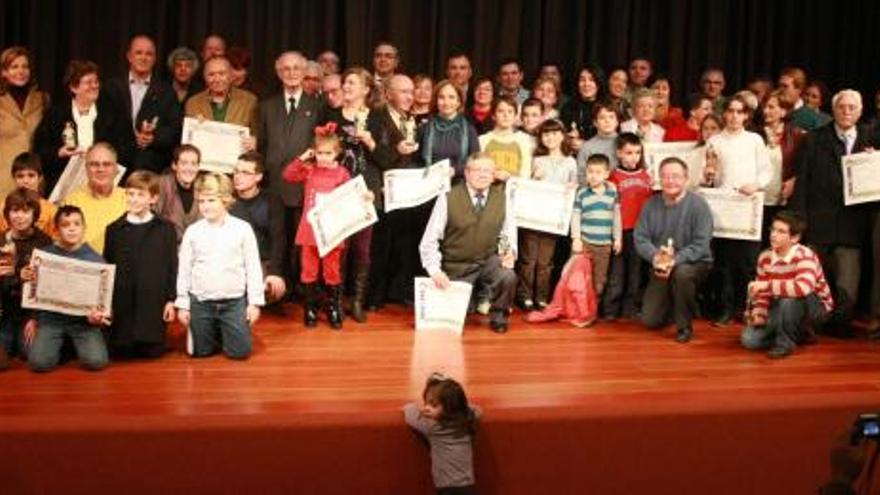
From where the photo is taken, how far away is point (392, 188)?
20.8 feet

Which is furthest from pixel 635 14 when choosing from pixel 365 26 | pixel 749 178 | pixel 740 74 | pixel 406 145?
pixel 406 145

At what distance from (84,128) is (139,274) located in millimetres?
1184

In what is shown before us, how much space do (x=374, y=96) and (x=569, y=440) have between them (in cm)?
276

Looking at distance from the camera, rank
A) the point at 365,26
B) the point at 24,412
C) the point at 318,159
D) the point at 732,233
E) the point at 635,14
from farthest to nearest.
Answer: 1. the point at 635,14
2. the point at 365,26
3. the point at 732,233
4. the point at 318,159
5. the point at 24,412

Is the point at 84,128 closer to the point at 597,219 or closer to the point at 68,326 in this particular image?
the point at 68,326

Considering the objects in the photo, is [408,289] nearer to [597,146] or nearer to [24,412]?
[597,146]

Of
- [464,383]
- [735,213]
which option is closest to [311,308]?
[464,383]

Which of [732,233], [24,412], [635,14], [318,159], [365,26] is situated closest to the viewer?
[24,412]

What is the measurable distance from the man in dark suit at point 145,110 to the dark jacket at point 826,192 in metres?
3.69

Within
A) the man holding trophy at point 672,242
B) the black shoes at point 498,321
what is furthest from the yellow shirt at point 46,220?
the man holding trophy at point 672,242

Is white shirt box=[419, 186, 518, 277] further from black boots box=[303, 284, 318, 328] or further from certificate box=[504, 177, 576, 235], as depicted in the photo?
black boots box=[303, 284, 318, 328]

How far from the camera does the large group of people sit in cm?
554

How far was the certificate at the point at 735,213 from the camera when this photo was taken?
6430 mm

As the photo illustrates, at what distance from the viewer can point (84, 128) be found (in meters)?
6.09
